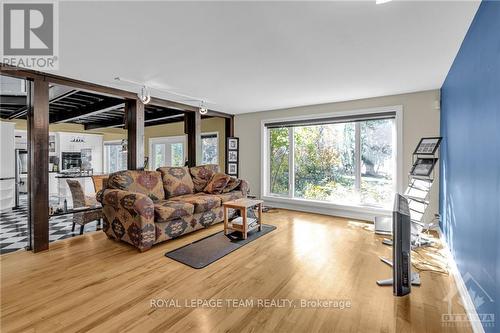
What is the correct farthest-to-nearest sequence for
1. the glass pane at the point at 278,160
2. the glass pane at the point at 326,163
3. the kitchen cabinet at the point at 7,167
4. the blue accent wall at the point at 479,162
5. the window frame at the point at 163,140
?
the window frame at the point at 163,140, the glass pane at the point at 278,160, the kitchen cabinet at the point at 7,167, the glass pane at the point at 326,163, the blue accent wall at the point at 479,162

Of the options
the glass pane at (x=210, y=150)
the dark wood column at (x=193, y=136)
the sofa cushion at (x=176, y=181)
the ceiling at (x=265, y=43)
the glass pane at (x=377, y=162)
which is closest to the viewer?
the ceiling at (x=265, y=43)

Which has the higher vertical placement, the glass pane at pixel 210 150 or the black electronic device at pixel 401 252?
the glass pane at pixel 210 150

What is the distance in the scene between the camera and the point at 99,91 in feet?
11.5

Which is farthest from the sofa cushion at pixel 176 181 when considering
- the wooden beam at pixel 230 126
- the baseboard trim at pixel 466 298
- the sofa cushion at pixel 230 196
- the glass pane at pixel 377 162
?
the baseboard trim at pixel 466 298

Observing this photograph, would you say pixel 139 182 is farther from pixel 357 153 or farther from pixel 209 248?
pixel 357 153

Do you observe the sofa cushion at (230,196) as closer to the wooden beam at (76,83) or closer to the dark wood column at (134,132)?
the dark wood column at (134,132)

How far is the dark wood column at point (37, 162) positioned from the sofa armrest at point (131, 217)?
685 mm

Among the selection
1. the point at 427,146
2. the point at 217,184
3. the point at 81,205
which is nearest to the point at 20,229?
the point at 81,205

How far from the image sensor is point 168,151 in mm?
7230

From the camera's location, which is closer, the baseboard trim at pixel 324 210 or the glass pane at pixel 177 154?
the baseboard trim at pixel 324 210

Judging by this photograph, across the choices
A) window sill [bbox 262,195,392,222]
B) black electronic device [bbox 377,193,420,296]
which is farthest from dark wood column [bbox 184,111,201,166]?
black electronic device [bbox 377,193,420,296]

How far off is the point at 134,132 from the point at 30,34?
199 centimetres

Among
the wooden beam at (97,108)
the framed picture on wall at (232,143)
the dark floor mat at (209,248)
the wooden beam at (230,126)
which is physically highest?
the wooden beam at (97,108)

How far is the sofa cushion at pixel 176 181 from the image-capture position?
4012 mm
